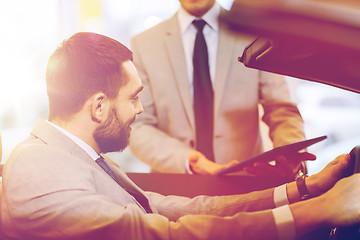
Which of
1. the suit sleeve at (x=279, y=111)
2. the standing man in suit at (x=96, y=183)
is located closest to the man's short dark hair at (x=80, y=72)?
the standing man in suit at (x=96, y=183)

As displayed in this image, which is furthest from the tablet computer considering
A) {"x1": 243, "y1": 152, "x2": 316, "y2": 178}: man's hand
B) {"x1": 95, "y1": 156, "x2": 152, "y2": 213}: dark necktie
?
{"x1": 95, "y1": 156, "x2": 152, "y2": 213}: dark necktie

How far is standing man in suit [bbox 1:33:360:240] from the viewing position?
0.68 m

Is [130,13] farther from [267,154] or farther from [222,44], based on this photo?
[267,154]

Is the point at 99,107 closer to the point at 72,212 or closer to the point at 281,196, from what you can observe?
the point at 72,212

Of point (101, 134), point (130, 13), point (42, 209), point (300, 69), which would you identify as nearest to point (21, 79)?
point (101, 134)

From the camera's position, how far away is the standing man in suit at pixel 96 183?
68 centimetres

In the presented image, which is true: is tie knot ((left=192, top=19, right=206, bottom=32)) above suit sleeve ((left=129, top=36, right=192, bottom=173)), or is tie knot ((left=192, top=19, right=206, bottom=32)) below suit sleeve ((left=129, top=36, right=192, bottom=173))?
above

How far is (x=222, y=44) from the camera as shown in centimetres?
126

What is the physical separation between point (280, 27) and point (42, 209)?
1.58 feet

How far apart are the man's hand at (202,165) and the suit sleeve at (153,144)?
4cm

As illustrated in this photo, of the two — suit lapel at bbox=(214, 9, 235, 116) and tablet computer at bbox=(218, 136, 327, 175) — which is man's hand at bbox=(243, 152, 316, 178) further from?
suit lapel at bbox=(214, 9, 235, 116)

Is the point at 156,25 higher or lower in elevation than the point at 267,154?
higher

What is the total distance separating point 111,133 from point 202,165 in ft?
1.50

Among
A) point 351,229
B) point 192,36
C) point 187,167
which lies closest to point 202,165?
point 187,167
